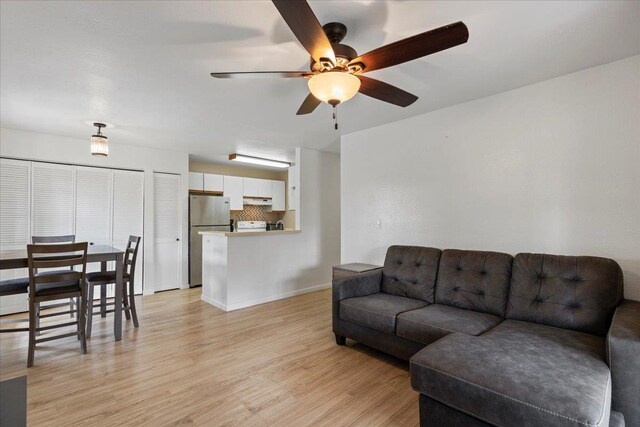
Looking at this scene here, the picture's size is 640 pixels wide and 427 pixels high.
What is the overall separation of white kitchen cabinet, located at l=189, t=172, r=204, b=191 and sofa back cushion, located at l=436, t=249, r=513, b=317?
4.68 metres

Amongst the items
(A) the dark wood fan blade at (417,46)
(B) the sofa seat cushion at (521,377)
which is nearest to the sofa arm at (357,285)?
(B) the sofa seat cushion at (521,377)

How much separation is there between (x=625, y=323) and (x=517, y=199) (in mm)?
1305

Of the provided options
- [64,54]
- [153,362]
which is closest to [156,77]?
[64,54]

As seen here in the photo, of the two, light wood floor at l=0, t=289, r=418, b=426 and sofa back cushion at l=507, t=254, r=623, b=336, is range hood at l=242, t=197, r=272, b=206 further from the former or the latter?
sofa back cushion at l=507, t=254, r=623, b=336

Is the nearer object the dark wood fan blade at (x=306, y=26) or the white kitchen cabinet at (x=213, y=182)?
the dark wood fan blade at (x=306, y=26)

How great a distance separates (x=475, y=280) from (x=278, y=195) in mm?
5260

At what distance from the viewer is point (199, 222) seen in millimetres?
5500

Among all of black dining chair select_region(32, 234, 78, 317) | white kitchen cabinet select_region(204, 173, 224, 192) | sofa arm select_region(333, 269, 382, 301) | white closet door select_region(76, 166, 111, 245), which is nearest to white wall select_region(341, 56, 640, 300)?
sofa arm select_region(333, 269, 382, 301)

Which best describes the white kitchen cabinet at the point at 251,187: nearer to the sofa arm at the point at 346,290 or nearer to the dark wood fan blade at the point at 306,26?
the sofa arm at the point at 346,290

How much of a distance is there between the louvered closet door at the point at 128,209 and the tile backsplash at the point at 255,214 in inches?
88.0

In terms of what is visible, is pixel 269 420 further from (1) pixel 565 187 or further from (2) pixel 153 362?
(1) pixel 565 187

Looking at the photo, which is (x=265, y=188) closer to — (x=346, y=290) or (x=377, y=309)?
(x=346, y=290)

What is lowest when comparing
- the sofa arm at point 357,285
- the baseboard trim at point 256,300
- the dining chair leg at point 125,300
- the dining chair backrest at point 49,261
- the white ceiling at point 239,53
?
the baseboard trim at point 256,300

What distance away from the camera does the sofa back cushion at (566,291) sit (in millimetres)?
1996
